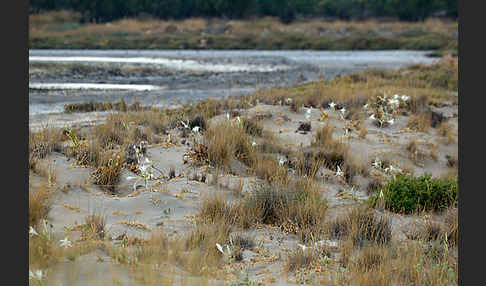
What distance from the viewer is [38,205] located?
17.3ft

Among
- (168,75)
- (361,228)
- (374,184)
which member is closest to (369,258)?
(361,228)

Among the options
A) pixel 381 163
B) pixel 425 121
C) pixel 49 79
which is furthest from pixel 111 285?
pixel 49 79

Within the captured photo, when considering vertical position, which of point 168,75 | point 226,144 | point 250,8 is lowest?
point 226,144

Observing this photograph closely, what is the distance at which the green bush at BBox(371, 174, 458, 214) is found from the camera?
6887mm

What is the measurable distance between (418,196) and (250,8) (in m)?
53.2

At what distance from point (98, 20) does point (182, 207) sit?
51671 millimetres

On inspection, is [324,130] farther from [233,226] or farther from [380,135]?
[233,226]

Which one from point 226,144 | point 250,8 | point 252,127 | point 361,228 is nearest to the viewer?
point 361,228

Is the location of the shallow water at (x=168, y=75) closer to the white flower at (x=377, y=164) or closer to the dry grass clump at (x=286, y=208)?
the white flower at (x=377, y=164)

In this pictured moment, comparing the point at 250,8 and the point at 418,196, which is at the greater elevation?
the point at 250,8

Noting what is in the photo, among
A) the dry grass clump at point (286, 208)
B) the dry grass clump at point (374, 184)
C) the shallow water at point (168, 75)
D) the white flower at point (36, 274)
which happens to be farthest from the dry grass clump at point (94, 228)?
the shallow water at point (168, 75)

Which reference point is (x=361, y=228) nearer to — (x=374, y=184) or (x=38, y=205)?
(x=374, y=184)

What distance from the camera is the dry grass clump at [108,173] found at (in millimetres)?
6859

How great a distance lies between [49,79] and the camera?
2292cm
